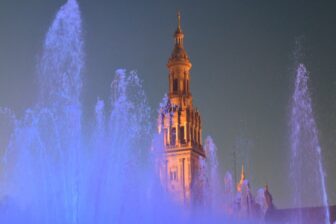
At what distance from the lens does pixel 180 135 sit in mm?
69625

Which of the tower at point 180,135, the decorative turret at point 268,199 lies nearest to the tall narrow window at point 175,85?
the tower at point 180,135

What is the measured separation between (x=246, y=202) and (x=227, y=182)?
1218cm

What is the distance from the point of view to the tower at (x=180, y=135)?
67.8 metres

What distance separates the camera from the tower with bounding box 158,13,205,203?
67750mm

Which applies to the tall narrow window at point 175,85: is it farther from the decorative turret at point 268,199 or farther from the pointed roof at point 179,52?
the decorative turret at point 268,199

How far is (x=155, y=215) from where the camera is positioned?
1599 inches

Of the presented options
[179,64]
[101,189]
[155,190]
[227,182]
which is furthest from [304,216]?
[101,189]

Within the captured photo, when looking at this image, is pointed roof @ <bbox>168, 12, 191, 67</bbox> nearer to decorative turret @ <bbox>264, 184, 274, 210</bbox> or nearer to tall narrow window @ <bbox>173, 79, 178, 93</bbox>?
tall narrow window @ <bbox>173, 79, 178, 93</bbox>

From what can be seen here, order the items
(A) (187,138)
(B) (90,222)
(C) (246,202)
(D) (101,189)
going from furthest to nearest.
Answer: (C) (246,202)
(A) (187,138)
(D) (101,189)
(B) (90,222)

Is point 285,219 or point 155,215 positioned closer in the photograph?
point 155,215

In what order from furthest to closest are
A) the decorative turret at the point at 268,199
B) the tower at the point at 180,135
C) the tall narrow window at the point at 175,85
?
the decorative turret at the point at 268,199 < the tall narrow window at the point at 175,85 < the tower at the point at 180,135

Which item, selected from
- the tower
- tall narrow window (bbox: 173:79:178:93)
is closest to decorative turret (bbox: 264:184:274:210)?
the tower

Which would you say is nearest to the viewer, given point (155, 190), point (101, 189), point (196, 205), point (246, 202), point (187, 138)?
point (101, 189)

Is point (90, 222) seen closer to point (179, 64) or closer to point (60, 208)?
point (60, 208)
